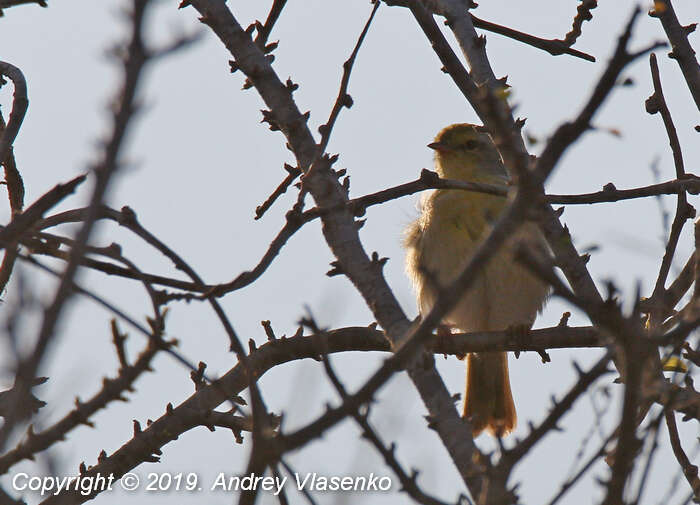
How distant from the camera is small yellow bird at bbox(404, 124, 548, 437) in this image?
6.41m

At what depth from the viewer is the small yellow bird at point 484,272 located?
6406mm

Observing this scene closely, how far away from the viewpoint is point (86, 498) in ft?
12.6

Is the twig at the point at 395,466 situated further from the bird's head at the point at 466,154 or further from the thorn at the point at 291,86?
the bird's head at the point at 466,154

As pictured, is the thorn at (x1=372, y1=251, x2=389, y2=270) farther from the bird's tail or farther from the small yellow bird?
the bird's tail

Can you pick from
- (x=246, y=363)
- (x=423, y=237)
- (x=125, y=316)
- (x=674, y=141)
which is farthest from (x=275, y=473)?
(x=423, y=237)

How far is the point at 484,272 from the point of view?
6.02m

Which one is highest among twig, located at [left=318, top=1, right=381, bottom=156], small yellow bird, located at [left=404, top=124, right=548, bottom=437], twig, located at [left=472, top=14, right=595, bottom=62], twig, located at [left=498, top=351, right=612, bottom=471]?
small yellow bird, located at [left=404, top=124, right=548, bottom=437]

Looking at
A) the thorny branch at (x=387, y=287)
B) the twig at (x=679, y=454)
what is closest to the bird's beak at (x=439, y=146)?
the thorny branch at (x=387, y=287)

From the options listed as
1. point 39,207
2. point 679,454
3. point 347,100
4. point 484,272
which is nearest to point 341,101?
point 347,100

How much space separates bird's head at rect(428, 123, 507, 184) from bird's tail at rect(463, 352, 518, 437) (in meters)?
1.33

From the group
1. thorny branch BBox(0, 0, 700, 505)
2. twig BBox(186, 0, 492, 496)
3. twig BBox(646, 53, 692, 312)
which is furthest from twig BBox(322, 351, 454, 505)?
twig BBox(646, 53, 692, 312)

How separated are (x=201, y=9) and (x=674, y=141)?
2.05 m

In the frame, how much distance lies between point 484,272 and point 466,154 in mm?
1783

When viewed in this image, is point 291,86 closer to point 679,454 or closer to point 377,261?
point 377,261
